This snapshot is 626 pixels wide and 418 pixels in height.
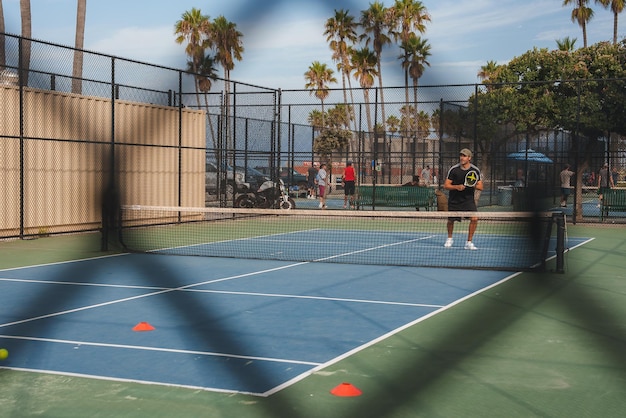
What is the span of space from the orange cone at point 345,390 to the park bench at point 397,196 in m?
20.9

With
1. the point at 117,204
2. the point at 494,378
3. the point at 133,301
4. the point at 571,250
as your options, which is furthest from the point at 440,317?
the point at 571,250

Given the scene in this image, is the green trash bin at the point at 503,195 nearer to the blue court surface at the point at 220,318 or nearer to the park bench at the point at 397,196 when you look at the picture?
the park bench at the point at 397,196

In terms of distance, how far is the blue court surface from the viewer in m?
5.11

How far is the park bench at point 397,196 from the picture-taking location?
1013 inches

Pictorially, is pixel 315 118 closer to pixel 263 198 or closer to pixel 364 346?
pixel 263 198

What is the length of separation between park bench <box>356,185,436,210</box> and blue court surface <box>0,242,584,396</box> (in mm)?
14182

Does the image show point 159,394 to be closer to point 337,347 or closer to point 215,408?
point 215,408

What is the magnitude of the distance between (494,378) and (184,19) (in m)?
4.26

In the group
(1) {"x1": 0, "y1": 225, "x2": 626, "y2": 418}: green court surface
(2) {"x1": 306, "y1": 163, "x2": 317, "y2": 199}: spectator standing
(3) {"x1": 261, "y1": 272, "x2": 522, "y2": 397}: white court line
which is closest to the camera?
(1) {"x1": 0, "y1": 225, "x2": 626, "y2": 418}: green court surface

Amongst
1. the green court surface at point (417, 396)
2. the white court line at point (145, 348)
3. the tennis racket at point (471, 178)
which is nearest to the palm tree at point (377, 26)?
the green court surface at point (417, 396)

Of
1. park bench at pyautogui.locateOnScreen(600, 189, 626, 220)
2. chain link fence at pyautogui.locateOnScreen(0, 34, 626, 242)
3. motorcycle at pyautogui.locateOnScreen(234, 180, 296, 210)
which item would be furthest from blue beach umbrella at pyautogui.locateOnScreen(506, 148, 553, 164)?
motorcycle at pyautogui.locateOnScreen(234, 180, 296, 210)

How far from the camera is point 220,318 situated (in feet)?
23.2

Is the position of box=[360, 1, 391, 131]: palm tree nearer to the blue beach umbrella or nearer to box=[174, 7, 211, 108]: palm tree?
box=[174, 7, 211, 108]: palm tree

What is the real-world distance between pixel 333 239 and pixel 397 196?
31.6 feet
